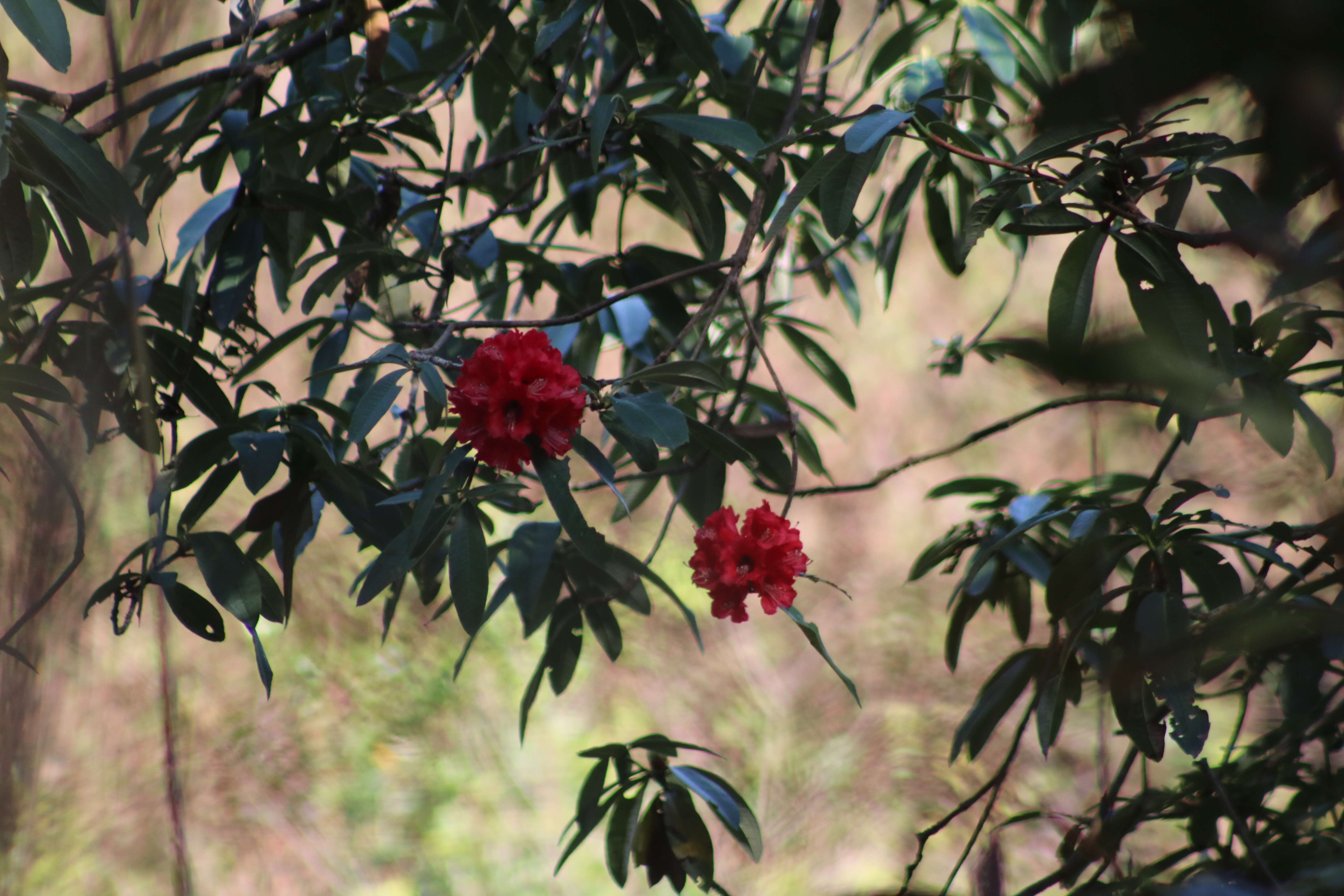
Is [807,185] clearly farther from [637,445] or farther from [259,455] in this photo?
[259,455]

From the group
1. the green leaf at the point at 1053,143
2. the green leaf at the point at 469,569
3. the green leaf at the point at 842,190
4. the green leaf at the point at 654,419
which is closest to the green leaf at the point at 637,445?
the green leaf at the point at 654,419

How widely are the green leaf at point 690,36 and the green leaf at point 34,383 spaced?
673mm

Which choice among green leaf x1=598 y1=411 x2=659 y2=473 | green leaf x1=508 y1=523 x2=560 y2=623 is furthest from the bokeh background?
green leaf x1=598 y1=411 x2=659 y2=473

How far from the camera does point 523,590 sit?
0.97 m

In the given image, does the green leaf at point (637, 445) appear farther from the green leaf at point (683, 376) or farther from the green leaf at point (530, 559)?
the green leaf at point (530, 559)

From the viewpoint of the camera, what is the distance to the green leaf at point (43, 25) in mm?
796

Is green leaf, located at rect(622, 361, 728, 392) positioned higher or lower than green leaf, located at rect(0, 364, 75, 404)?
lower

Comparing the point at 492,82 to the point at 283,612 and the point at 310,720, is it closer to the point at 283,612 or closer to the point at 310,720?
the point at 283,612

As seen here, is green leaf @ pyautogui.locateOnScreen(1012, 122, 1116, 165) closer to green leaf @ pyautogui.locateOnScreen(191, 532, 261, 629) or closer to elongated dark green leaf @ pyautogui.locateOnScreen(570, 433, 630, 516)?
elongated dark green leaf @ pyautogui.locateOnScreen(570, 433, 630, 516)

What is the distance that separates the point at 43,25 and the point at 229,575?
489mm

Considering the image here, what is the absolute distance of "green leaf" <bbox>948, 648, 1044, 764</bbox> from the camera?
1.08m

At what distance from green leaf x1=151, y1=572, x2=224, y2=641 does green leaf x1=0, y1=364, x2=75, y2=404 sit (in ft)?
0.61

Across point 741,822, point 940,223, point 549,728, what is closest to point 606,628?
point 741,822

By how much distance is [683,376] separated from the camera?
32.8 inches
